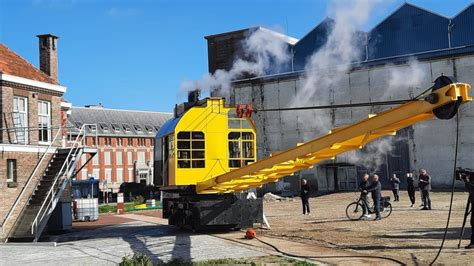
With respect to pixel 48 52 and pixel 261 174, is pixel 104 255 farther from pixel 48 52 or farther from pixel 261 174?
pixel 48 52

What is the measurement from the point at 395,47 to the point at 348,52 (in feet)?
13.5

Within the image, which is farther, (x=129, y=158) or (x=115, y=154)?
(x=129, y=158)

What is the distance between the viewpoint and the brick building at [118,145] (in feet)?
290

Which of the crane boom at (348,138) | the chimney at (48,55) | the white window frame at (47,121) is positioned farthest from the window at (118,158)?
the crane boom at (348,138)

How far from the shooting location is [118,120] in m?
98.3

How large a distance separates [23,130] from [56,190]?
2877 mm

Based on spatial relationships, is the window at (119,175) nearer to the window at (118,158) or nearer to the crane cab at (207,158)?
the window at (118,158)

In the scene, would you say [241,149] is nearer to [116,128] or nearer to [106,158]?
[106,158]

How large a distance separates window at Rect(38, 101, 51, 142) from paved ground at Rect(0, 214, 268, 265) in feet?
19.0

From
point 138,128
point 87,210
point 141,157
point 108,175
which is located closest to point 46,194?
point 87,210

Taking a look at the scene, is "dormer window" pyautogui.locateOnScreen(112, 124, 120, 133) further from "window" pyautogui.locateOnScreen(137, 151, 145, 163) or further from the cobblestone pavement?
the cobblestone pavement

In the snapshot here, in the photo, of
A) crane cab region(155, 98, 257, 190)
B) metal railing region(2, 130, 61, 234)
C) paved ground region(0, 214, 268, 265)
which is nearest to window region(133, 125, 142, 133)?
metal railing region(2, 130, 61, 234)

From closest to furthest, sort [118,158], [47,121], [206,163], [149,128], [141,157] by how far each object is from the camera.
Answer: [206,163], [47,121], [118,158], [141,157], [149,128]

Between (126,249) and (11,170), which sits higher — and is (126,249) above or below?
below
